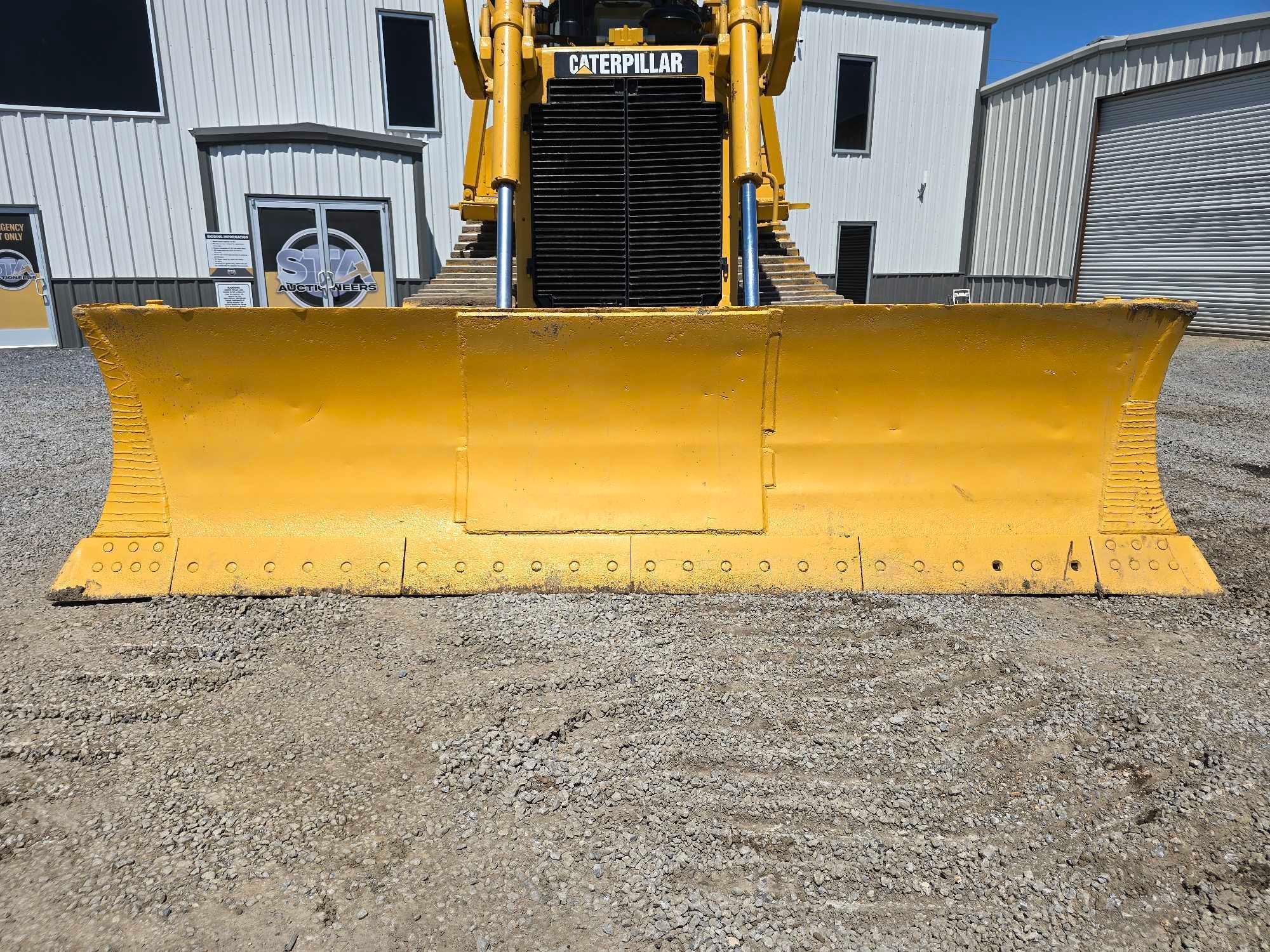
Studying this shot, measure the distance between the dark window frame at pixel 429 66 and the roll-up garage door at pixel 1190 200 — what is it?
12153 mm

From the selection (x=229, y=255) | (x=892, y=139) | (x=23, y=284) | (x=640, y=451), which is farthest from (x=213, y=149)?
(x=892, y=139)

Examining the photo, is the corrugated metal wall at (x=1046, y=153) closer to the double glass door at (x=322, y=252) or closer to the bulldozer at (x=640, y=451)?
the double glass door at (x=322, y=252)

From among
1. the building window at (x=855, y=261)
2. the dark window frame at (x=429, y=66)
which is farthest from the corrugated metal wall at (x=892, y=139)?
the dark window frame at (x=429, y=66)

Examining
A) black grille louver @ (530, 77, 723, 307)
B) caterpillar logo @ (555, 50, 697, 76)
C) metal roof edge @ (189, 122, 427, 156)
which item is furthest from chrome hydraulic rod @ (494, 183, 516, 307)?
metal roof edge @ (189, 122, 427, 156)

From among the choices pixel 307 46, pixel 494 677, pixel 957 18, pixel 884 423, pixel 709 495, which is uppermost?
pixel 957 18

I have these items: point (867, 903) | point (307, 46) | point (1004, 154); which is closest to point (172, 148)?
point (307, 46)

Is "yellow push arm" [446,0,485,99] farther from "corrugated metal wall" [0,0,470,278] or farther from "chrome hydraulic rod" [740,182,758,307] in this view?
"corrugated metal wall" [0,0,470,278]

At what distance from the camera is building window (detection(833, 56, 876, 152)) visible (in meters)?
16.1

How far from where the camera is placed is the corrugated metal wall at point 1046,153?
13.5m

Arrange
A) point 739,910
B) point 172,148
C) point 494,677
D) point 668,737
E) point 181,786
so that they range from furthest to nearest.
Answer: point 172,148, point 494,677, point 668,737, point 181,786, point 739,910

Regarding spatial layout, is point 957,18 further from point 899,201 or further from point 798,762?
point 798,762

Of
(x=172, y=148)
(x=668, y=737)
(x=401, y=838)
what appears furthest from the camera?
(x=172, y=148)

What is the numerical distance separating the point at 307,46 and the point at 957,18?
12977mm

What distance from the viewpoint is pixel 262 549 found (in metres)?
3.31
